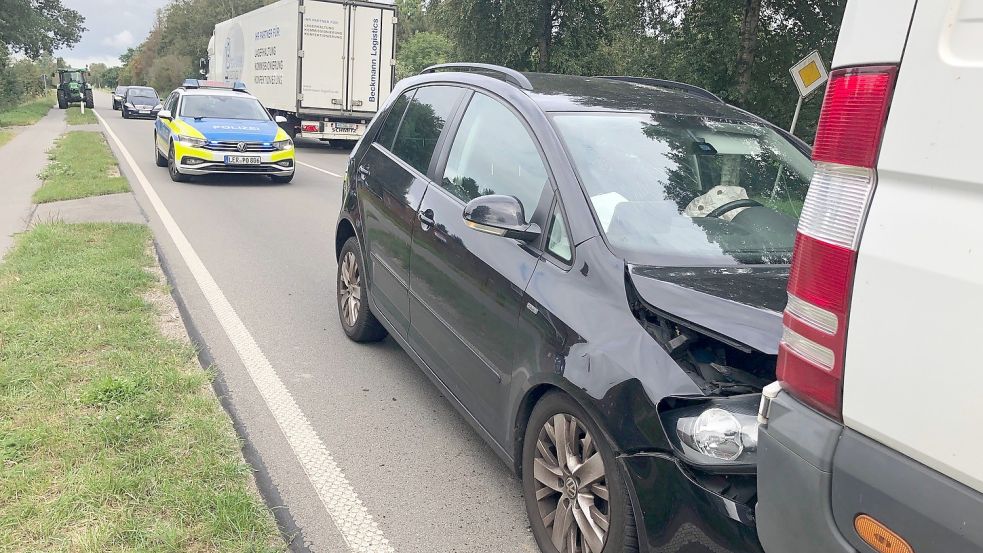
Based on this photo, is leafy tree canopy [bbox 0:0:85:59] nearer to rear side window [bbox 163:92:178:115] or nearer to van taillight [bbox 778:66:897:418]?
rear side window [bbox 163:92:178:115]

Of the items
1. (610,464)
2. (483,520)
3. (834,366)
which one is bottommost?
(483,520)

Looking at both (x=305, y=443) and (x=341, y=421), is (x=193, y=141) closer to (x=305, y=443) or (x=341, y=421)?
(x=341, y=421)

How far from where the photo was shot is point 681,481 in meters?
2.17

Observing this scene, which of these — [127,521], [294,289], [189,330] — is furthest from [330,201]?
[127,521]

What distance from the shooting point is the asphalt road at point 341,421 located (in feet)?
10.1

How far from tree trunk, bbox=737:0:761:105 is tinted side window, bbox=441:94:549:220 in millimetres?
13774

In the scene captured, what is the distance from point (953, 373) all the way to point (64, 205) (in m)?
10.6

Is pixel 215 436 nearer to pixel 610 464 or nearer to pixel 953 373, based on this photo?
pixel 610 464

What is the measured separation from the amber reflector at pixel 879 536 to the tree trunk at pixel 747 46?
51.9 ft

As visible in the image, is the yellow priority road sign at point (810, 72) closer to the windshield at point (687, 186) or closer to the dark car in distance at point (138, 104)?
the windshield at point (687, 186)

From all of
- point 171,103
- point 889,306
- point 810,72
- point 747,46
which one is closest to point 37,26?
point 171,103

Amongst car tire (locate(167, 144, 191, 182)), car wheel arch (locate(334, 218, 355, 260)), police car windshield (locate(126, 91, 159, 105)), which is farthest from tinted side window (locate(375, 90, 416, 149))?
police car windshield (locate(126, 91, 159, 105))

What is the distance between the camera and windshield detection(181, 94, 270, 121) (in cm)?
1364

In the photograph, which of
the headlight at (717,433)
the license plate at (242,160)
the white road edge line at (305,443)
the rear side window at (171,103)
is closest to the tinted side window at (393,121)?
the white road edge line at (305,443)
